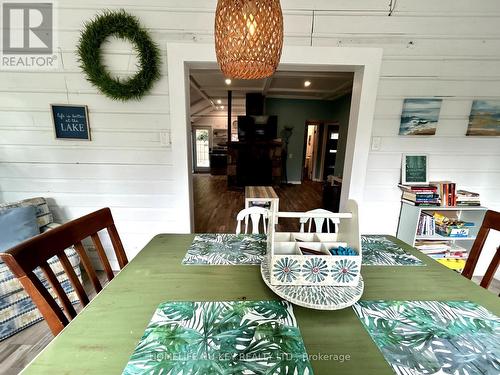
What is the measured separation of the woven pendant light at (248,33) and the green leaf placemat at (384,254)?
3.39 ft

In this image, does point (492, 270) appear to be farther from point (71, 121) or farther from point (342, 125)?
point (342, 125)

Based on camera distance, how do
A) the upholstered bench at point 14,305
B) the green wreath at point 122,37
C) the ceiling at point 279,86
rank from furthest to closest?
1. the ceiling at point 279,86
2. the green wreath at point 122,37
3. the upholstered bench at point 14,305

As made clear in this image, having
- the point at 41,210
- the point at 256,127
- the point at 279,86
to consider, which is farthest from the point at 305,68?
the point at 256,127

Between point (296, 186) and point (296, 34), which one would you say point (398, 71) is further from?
point (296, 186)

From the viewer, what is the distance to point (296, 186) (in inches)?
265

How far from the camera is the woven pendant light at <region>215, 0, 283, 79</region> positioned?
2.55 feet

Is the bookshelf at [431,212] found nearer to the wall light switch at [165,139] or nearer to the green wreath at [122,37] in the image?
the wall light switch at [165,139]

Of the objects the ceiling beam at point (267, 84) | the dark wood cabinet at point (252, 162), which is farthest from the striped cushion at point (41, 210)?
the dark wood cabinet at point (252, 162)

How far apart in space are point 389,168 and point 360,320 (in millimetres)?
1769

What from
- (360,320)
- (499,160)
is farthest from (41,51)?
(499,160)

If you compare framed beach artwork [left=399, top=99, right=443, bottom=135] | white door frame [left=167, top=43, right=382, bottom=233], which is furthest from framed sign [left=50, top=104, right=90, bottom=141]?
framed beach artwork [left=399, top=99, right=443, bottom=135]

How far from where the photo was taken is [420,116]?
76.3 inches

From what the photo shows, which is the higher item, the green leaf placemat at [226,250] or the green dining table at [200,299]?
the green leaf placemat at [226,250]

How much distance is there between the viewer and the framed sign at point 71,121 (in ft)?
6.23
